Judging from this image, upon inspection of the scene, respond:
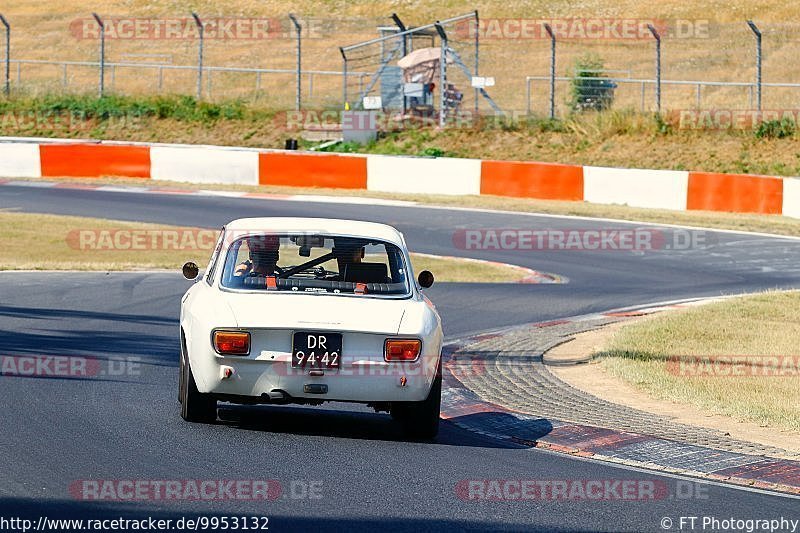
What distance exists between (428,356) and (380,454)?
70cm

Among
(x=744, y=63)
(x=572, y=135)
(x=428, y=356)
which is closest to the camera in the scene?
(x=428, y=356)

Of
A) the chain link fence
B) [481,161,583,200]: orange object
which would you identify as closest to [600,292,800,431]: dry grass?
[481,161,583,200]: orange object

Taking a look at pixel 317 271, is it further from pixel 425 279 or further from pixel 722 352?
pixel 722 352

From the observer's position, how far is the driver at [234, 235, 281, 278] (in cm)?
955

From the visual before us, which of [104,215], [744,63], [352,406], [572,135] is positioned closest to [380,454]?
[352,406]

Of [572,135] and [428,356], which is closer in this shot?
[428,356]

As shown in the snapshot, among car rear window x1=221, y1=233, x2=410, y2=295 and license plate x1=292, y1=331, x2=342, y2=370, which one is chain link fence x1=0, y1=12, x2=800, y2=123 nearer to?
car rear window x1=221, y1=233, x2=410, y2=295

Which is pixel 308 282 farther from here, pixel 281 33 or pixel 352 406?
pixel 281 33

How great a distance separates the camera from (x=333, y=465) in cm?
803

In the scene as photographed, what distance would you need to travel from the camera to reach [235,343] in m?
8.48

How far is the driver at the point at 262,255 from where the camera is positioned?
955 centimetres

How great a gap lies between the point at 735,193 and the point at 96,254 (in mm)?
13534

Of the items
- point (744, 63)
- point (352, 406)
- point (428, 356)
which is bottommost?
point (352, 406)

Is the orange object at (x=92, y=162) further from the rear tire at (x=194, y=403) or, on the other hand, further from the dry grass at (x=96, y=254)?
the rear tire at (x=194, y=403)
